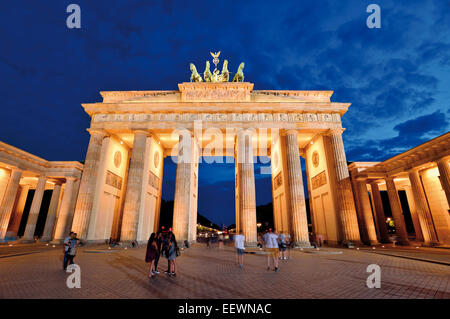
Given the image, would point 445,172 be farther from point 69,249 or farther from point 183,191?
point 69,249

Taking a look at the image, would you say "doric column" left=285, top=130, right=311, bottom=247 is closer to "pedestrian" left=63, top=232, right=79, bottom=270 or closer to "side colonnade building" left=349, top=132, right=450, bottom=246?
"side colonnade building" left=349, top=132, right=450, bottom=246

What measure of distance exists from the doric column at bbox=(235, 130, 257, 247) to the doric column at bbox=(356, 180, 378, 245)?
37.6ft

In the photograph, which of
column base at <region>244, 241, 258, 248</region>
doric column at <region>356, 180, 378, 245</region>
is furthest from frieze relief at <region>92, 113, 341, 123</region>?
column base at <region>244, 241, 258, 248</region>

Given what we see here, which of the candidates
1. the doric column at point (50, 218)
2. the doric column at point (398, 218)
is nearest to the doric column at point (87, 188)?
the doric column at point (50, 218)

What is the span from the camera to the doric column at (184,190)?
1859 centimetres

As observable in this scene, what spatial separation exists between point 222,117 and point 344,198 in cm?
1456

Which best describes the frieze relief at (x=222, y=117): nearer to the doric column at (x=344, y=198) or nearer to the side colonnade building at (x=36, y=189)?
the doric column at (x=344, y=198)

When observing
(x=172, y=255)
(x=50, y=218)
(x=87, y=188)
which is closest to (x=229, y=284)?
(x=172, y=255)

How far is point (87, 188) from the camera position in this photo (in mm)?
19578

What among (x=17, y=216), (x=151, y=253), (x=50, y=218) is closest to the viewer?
(x=151, y=253)

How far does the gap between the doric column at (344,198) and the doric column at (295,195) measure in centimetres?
355

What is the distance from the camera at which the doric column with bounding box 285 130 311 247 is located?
1809 cm

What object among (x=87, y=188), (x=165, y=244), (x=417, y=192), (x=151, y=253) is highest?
(x=87, y=188)
